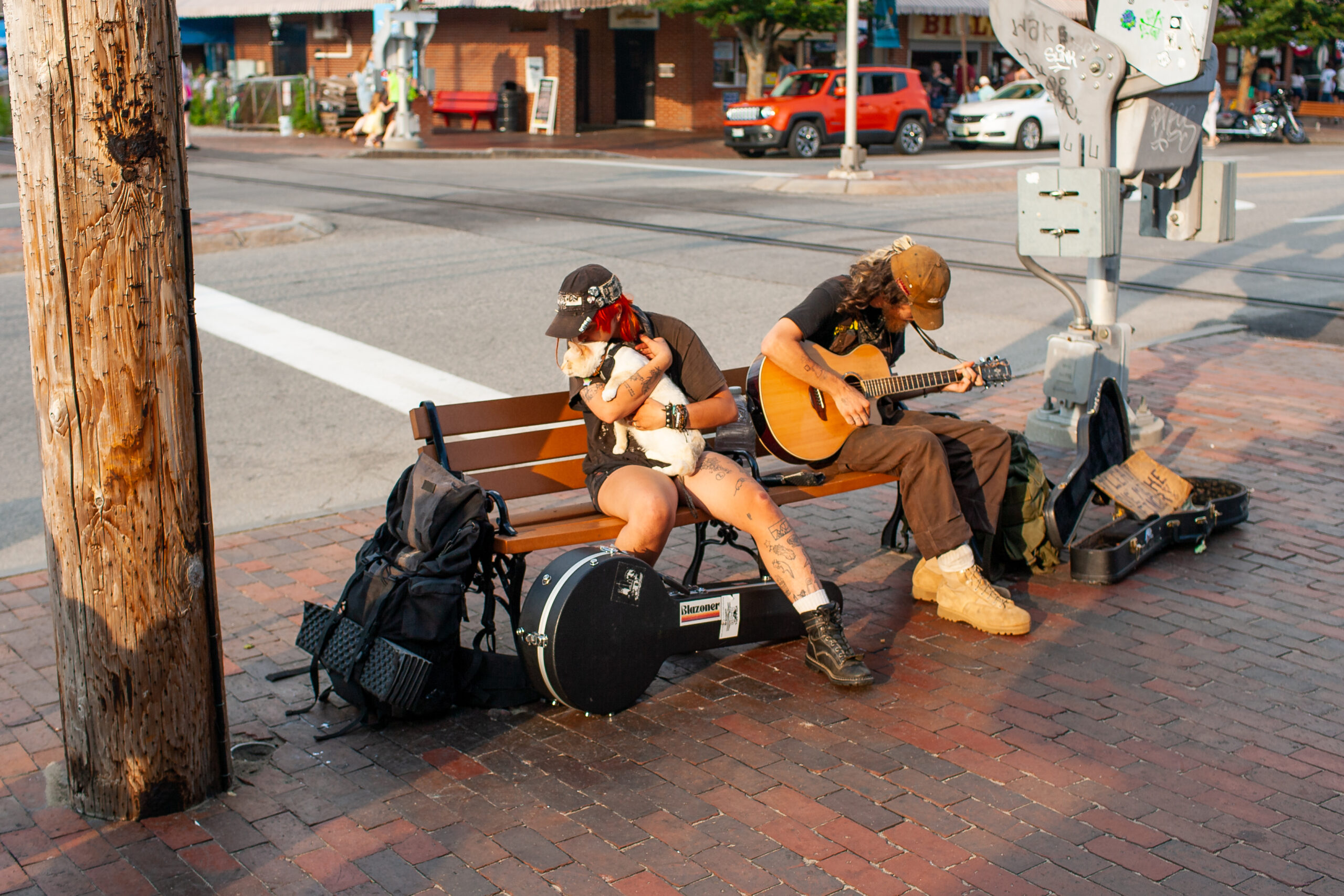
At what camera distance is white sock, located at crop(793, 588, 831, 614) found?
4.51 meters

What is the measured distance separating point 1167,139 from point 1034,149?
23.9 m

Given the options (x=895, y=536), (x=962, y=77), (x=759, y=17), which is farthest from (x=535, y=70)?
Result: (x=895, y=536)

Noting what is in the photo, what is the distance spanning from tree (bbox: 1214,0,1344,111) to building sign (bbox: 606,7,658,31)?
14.2m

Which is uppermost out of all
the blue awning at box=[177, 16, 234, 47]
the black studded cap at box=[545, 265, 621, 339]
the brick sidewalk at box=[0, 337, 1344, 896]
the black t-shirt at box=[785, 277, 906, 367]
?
the blue awning at box=[177, 16, 234, 47]

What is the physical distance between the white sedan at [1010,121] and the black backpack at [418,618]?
86.3ft

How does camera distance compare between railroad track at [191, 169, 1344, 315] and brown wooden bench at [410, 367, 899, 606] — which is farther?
railroad track at [191, 169, 1344, 315]

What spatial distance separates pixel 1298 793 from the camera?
375cm

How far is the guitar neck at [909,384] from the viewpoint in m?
5.18

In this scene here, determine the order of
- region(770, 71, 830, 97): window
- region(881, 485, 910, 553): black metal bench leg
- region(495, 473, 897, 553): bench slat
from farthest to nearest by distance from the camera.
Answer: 1. region(770, 71, 830, 97): window
2. region(881, 485, 910, 553): black metal bench leg
3. region(495, 473, 897, 553): bench slat

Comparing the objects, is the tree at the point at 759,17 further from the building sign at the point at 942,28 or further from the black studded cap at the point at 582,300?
the black studded cap at the point at 582,300

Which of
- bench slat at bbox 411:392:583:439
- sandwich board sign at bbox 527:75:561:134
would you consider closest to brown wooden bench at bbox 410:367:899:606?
bench slat at bbox 411:392:583:439

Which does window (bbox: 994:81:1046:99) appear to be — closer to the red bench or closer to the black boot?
the red bench

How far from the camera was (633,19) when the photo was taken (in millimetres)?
35156

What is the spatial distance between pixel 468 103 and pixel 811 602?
3291 centimetres
